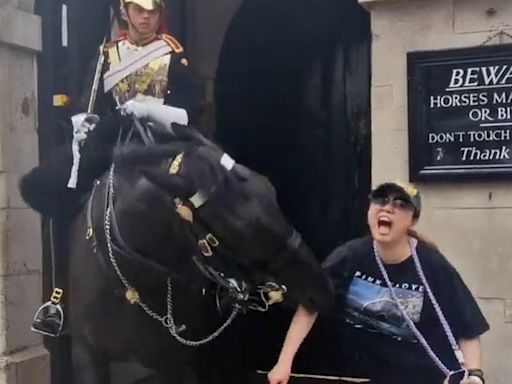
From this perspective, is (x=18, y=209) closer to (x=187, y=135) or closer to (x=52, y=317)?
(x=52, y=317)

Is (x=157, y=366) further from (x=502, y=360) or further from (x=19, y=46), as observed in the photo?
(x=19, y=46)

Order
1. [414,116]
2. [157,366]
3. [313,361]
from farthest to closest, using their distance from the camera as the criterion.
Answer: [313,361], [414,116], [157,366]

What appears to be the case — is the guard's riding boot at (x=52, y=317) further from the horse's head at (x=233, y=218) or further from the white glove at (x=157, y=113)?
the horse's head at (x=233, y=218)

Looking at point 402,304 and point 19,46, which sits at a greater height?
point 19,46

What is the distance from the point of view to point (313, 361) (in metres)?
5.21

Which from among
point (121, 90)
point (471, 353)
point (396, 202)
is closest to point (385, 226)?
point (396, 202)

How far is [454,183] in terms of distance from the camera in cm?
441

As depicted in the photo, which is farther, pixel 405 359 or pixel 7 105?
pixel 7 105

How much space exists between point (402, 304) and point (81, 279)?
4.89 ft

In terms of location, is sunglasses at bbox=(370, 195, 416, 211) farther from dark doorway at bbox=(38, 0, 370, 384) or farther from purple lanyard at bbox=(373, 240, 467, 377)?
dark doorway at bbox=(38, 0, 370, 384)

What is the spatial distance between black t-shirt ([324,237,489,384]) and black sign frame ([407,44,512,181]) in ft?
2.56

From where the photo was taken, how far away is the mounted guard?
423 centimetres

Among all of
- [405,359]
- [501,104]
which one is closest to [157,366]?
[405,359]

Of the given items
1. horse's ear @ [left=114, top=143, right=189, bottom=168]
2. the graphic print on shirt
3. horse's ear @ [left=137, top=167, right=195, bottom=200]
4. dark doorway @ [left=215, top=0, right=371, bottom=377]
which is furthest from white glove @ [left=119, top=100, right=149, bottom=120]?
dark doorway @ [left=215, top=0, right=371, bottom=377]
